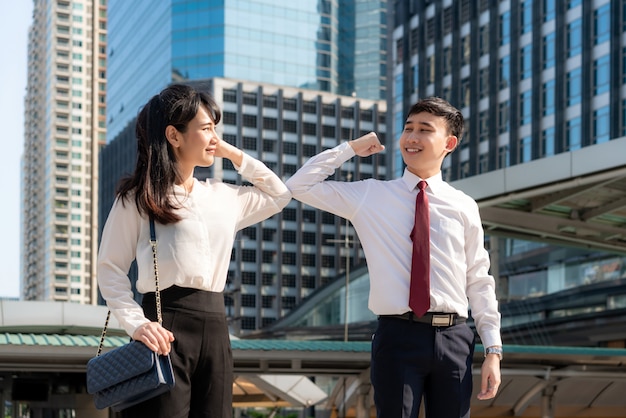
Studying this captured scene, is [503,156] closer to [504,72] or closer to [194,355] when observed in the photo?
[504,72]

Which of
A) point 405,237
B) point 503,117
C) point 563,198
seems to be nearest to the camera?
point 405,237

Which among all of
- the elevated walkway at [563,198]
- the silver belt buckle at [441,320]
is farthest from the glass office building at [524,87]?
the silver belt buckle at [441,320]

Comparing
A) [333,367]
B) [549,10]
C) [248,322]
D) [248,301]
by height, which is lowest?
[248,322]

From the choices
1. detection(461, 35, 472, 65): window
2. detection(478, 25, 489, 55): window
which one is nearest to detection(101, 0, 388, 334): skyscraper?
detection(461, 35, 472, 65): window

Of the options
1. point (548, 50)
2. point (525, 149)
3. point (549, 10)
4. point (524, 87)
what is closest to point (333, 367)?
point (525, 149)

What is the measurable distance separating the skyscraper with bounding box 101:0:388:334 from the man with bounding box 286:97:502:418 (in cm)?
10454

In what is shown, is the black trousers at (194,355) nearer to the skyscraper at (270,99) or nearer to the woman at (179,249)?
the woman at (179,249)

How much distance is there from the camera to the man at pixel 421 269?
4.61 meters

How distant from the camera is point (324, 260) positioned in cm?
12012

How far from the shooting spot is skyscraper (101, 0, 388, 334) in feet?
383

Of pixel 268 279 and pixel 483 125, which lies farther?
pixel 268 279

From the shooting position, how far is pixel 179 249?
14.2 ft

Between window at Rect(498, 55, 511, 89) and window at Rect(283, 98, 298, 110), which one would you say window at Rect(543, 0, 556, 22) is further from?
window at Rect(283, 98, 298, 110)

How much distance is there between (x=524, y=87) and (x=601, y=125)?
30.5 ft
